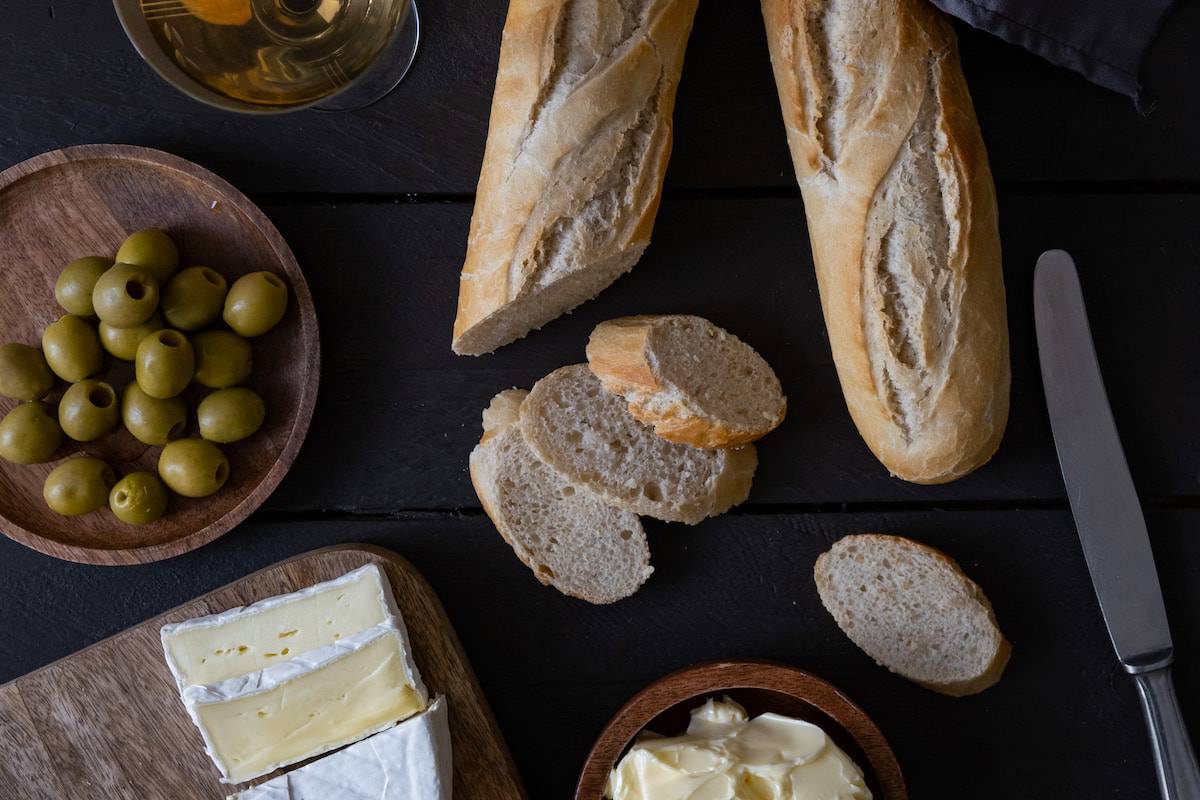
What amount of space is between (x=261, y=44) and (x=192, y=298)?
421 millimetres

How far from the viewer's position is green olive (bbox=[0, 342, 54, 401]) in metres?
1.53

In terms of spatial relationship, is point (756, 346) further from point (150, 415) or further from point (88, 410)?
point (88, 410)

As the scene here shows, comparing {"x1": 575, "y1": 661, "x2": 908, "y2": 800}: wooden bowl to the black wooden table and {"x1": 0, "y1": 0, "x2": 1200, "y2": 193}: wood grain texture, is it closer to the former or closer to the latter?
the black wooden table

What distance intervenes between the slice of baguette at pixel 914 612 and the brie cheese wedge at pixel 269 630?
77cm

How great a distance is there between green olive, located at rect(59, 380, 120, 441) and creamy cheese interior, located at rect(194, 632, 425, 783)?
500 millimetres

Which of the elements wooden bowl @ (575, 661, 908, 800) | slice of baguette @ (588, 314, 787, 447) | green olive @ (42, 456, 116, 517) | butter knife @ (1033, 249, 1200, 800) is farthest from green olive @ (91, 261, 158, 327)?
butter knife @ (1033, 249, 1200, 800)

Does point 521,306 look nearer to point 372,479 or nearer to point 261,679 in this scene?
point 372,479

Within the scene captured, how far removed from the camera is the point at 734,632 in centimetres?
165

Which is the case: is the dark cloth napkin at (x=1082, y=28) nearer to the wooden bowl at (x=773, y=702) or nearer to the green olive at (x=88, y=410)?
the wooden bowl at (x=773, y=702)

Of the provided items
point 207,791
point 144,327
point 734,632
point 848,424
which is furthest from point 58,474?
point 848,424

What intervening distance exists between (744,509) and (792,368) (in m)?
0.27

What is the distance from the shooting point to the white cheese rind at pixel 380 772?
1473 millimetres

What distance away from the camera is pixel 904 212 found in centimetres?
141

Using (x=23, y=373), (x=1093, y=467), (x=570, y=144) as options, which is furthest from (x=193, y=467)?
(x=1093, y=467)
